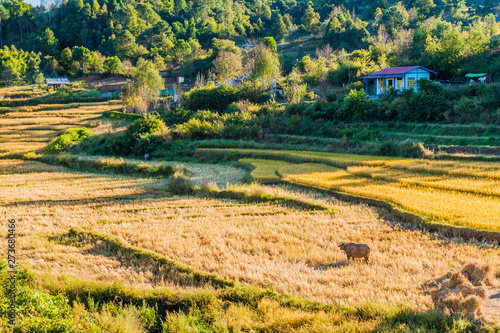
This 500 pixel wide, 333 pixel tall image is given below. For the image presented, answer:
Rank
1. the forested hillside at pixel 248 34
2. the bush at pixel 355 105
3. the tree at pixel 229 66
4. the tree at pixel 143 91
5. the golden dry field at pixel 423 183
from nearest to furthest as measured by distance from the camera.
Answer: the golden dry field at pixel 423 183 < the bush at pixel 355 105 < the forested hillside at pixel 248 34 < the tree at pixel 143 91 < the tree at pixel 229 66

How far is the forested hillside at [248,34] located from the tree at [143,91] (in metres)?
19.2

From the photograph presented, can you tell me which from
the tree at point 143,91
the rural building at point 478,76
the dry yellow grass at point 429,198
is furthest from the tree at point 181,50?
the dry yellow grass at point 429,198

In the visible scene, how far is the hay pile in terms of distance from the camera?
6.00 metres

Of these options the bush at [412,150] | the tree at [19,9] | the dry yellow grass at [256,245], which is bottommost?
the dry yellow grass at [256,245]

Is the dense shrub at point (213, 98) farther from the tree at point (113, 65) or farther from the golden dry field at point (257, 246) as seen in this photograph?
the tree at point (113, 65)

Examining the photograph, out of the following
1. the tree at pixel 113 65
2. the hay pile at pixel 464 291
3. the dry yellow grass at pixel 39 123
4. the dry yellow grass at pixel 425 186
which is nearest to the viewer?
the hay pile at pixel 464 291

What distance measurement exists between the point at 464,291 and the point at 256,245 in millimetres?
4951

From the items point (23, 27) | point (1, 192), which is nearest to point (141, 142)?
point (1, 192)

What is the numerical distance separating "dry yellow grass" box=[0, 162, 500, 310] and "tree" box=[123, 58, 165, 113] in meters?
32.1

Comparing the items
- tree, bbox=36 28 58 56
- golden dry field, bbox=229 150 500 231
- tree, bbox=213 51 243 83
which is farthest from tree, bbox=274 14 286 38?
golden dry field, bbox=229 150 500 231

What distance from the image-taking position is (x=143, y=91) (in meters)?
48.1

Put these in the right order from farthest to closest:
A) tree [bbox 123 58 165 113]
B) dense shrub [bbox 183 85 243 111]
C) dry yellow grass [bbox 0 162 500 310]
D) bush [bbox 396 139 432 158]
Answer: tree [bbox 123 58 165 113] → dense shrub [bbox 183 85 243 111] → bush [bbox 396 139 432 158] → dry yellow grass [bbox 0 162 500 310]

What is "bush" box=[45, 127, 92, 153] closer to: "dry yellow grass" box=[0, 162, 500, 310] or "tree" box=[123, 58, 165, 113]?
"tree" box=[123, 58, 165, 113]

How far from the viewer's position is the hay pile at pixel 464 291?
236 inches
